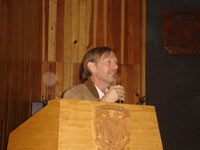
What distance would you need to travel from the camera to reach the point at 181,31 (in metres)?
3.90

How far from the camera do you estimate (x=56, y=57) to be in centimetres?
349

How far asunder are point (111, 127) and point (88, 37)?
86.6 inches

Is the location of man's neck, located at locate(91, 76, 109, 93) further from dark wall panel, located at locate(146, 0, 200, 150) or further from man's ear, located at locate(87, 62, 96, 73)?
dark wall panel, located at locate(146, 0, 200, 150)

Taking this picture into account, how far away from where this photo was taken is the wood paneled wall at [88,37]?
11.4ft

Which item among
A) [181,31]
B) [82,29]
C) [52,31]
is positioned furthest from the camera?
[181,31]

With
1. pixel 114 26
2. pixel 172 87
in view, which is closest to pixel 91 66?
pixel 114 26

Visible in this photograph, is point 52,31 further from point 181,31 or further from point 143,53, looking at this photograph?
point 181,31

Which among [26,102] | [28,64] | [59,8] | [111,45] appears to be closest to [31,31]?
[28,64]

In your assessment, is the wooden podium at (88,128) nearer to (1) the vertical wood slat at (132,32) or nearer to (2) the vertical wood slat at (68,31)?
(2) the vertical wood slat at (68,31)

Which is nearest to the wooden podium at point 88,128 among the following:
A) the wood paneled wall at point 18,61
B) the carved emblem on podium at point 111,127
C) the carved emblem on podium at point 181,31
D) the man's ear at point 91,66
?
the carved emblem on podium at point 111,127

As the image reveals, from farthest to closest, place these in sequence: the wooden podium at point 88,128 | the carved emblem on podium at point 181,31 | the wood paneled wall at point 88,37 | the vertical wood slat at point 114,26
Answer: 1. the carved emblem on podium at point 181,31
2. the vertical wood slat at point 114,26
3. the wood paneled wall at point 88,37
4. the wooden podium at point 88,128

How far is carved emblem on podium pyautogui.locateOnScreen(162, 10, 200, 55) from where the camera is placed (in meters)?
3.86

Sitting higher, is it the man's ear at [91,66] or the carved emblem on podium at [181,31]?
the carved emblem on podium at [181,31]

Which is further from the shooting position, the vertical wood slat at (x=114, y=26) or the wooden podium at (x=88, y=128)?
the vertical wood slat at (x=114, y=26)
